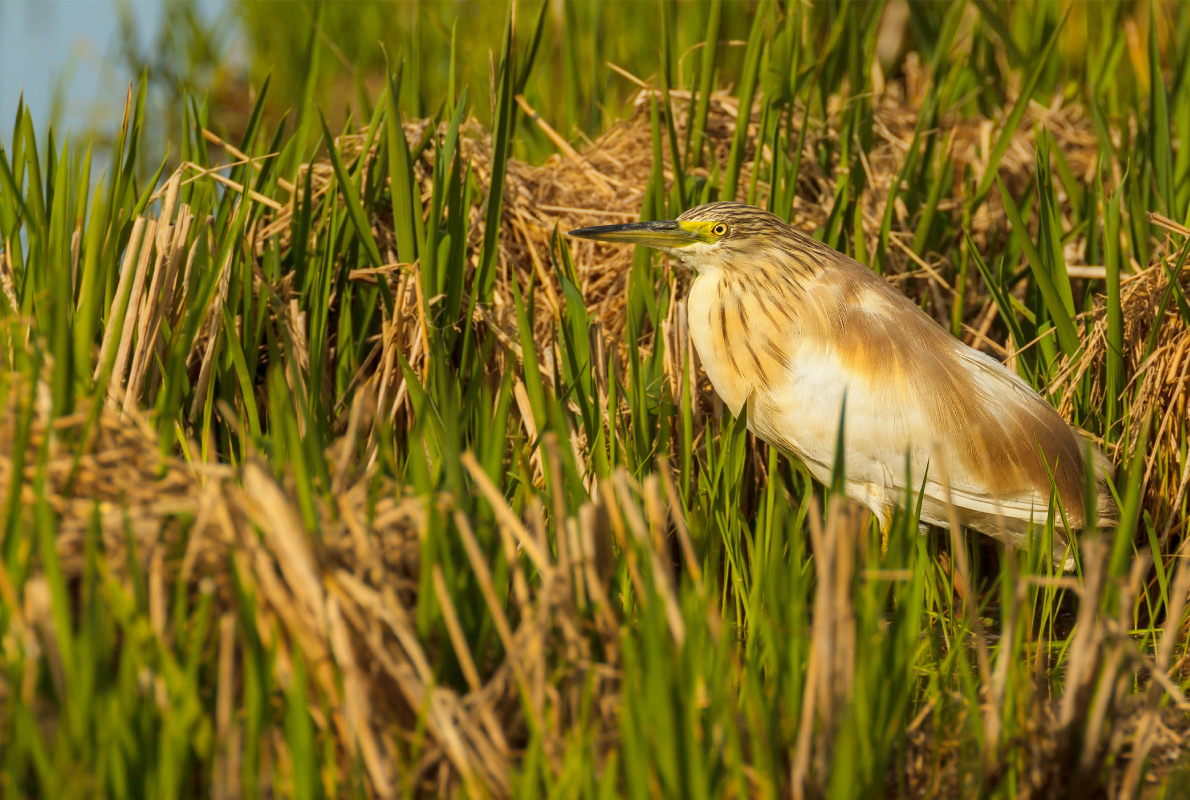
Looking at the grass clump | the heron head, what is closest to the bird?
the heron head

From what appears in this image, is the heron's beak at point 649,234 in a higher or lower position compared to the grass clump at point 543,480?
higher

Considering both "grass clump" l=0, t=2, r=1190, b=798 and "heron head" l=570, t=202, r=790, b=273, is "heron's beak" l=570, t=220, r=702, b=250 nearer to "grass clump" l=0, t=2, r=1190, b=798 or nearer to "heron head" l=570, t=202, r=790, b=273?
"heron head" l=570, t=202, r=790, b=273

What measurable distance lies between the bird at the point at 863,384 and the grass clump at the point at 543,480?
14cm

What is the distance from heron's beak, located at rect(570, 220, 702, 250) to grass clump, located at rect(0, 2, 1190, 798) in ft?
0.36

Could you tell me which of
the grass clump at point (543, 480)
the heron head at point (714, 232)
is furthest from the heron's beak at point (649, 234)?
the grass clump at point (543, 480)

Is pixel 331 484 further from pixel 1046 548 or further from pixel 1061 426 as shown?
pixel 1061 426

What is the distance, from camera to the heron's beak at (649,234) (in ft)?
9.12

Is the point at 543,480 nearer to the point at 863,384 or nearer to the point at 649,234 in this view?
the point at 649,234

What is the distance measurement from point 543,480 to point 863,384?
0.77 meters

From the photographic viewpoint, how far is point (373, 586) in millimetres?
1585

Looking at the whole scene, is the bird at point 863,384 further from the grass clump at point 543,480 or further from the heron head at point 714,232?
the grass clump at point 543,480

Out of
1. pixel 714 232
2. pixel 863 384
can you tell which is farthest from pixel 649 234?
pixel 863 384

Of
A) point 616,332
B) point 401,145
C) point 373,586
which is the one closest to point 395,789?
point 373,586

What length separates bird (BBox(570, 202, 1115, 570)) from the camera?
2.62m
